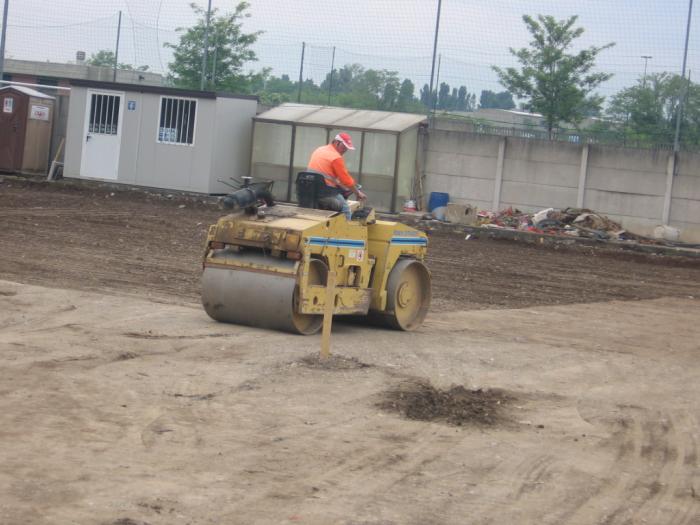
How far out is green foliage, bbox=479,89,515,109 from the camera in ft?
101

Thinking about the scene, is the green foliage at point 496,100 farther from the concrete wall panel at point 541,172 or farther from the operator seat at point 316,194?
the operator seat at point 316,194

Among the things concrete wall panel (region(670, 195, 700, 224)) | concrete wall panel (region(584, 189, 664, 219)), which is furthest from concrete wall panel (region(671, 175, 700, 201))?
concrete wall panel (region(584, 189, 664, 219))

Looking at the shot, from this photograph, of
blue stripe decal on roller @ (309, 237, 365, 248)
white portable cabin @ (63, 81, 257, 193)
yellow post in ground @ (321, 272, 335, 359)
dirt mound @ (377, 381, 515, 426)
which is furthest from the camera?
white portable cabin @ (63, 81, 257, 193)

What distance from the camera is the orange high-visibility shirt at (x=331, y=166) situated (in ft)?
39.2

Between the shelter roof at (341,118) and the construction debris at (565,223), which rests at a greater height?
the shelter roof at (341,118)

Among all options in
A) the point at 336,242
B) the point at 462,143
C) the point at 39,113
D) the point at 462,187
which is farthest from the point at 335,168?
the point at 39,113

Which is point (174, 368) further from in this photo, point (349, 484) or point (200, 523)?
point (200, 523)

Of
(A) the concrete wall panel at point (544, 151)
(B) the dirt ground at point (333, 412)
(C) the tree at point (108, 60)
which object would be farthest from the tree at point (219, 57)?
(B) the dirt ground at point (333, 412)

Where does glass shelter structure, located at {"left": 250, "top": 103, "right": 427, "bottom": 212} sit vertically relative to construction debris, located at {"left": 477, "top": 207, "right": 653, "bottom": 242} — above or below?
above

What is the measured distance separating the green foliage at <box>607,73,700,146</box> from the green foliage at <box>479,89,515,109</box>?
11.6 ft

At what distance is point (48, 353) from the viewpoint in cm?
938

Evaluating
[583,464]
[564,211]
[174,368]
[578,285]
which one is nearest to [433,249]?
[578,285]

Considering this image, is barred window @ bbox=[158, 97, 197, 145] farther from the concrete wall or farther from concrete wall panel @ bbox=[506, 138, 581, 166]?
concrete wall panel @ bbox=[506, 138, 581, 166]

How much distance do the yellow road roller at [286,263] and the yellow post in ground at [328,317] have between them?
0.43 metres
